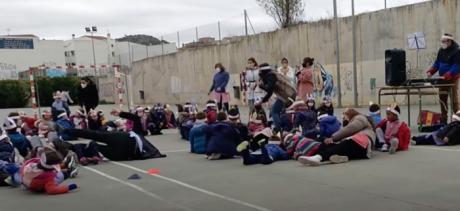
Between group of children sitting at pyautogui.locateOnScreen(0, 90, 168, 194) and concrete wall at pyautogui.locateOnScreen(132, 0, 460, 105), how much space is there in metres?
11.7

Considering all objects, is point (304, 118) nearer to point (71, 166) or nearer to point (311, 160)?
point (311, 160)

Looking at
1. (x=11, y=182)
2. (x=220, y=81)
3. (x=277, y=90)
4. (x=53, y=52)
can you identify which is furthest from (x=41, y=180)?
(x=53, y=52)

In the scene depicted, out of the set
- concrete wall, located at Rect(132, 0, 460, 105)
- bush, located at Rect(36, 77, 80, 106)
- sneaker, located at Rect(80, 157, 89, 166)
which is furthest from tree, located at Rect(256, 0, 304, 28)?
sneaker, located at Rect(80, 157, 89, 166)

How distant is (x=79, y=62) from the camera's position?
251ft

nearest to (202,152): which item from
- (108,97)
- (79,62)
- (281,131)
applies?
(281,131)

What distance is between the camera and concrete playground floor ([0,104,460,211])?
22.1 feet

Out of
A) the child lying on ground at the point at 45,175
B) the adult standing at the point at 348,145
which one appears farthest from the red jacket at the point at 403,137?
the child lying on ground at the point at 45,175

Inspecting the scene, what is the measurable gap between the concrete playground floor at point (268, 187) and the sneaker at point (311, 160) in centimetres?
16

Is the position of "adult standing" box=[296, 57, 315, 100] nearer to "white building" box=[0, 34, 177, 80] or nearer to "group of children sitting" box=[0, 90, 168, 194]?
"group of children sitting" box=[0, 90, 168, 194]

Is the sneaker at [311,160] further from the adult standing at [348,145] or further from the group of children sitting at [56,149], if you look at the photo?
the group of children sitting at [56,149]

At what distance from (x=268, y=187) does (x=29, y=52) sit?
67.3 metres

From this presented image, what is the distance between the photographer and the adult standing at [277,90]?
12547 mm

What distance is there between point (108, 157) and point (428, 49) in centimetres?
1360

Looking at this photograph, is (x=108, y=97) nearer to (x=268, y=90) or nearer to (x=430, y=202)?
(x=268, y=90)
